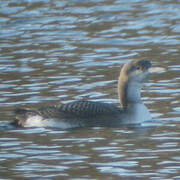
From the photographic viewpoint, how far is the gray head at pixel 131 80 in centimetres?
1205

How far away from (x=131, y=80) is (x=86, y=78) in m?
2.13

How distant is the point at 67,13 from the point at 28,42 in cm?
253

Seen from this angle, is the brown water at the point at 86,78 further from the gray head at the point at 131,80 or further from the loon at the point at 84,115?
the gray head at the point at 131,80

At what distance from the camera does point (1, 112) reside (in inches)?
481

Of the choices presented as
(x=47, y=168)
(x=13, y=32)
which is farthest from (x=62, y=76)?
(x=47, y=168)

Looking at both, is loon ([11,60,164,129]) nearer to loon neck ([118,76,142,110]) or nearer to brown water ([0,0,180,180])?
loon neck ([118,76,142,110])

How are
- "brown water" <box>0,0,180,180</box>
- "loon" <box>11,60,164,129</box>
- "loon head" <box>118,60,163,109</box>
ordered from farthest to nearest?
1. "loon head" <box>118,60,163,109</box>
2. "loon" <box>11,60,164,129</box>
3. "brown water" <box>0,0,180,180</box>

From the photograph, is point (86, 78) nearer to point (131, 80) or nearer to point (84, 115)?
point (131, 80)

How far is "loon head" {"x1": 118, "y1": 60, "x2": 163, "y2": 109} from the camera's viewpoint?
12.0 m

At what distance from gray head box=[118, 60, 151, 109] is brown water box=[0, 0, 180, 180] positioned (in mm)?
407

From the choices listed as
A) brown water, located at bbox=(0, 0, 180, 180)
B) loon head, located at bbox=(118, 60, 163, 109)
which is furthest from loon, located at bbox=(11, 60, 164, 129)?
brown water, located at bbox=(0, 0, 180, 180)

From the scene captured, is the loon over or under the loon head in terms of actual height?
under

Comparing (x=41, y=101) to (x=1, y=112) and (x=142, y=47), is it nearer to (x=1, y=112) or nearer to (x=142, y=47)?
(x=1, y=112)

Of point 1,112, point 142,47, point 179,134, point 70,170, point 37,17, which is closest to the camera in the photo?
point 70,170
